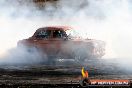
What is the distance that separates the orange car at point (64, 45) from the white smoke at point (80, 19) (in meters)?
3.28

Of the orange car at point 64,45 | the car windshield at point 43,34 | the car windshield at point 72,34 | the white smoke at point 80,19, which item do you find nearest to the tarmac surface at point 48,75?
the orange car at point 64,45

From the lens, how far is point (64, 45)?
58.6 ft

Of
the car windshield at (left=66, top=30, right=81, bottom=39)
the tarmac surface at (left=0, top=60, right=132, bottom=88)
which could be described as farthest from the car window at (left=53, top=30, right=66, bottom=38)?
the tarmac surface at (left=0, top=60, right=132, bottom=88)

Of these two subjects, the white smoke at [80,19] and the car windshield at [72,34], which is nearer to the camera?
the car windshield at [72,34]

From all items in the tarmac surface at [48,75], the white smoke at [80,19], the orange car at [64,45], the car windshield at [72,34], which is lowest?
the tarmac surface at [48,75]

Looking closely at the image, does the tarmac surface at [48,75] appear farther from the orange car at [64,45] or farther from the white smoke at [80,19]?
the white smoke at [80,19]

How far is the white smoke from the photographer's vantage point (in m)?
23.3

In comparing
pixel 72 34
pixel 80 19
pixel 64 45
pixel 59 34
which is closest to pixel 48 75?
pixel 64 45

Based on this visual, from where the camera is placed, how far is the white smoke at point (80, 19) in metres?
23.3

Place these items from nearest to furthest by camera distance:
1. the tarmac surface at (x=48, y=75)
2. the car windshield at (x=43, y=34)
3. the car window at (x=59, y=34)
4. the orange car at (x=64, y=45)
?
1. the tarmac surface at (x=48, y=75)
2. the orange car at (x=64, y=45)
3. the car window at (x=59, y=34)
4. the car windshield at (x=43, y=34)

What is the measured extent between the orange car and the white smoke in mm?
3278

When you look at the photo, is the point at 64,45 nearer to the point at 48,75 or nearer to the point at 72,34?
the point at 72,34

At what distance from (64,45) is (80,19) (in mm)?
7897

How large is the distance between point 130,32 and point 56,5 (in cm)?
492
